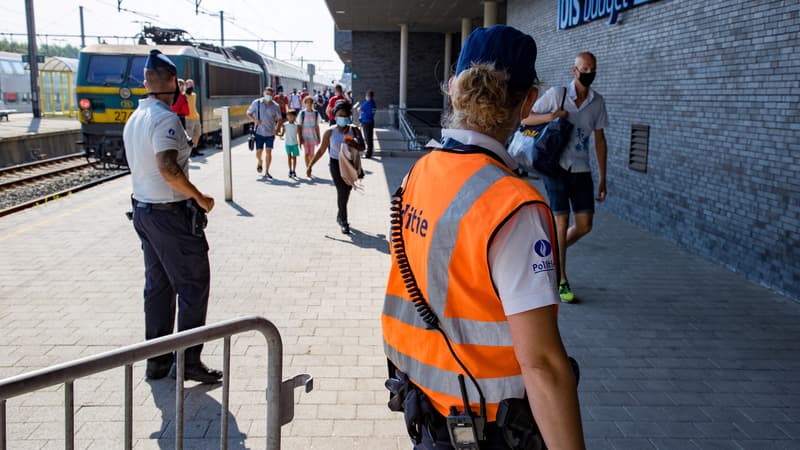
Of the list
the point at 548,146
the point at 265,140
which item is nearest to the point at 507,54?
the point at 548,146

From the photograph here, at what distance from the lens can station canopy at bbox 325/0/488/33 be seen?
71.8ft

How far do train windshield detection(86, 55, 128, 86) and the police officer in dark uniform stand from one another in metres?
13.5

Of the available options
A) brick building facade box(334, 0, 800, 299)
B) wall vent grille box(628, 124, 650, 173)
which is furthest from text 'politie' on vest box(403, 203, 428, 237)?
wall vent grille box(628, 124, 650, 173)

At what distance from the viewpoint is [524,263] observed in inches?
62.4

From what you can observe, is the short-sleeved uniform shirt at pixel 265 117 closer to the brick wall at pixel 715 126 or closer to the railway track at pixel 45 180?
the railway track at pixel 45 180

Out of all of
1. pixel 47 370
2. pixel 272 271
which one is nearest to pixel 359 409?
pixel 47 370

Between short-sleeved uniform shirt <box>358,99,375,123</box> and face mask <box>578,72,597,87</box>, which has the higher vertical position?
face mask <box>578,72,597,87</box>

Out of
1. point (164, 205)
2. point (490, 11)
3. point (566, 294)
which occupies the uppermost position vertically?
point (490, 11)

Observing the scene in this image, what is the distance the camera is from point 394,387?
1.99 meters

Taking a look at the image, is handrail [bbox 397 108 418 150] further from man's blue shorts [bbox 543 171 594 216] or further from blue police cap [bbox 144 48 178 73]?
blue police cap [bbox 144 48 178 73]

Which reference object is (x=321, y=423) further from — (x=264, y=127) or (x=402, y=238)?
(x=264, y=127)

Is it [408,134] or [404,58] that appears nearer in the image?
[408,134]

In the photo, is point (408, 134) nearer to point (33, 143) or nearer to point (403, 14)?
point (403, 14)

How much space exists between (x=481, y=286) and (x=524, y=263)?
139 mm
